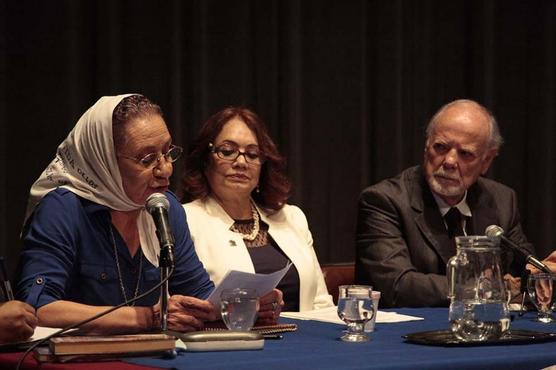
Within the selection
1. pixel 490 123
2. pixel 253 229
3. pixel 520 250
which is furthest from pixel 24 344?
pixel 490 123

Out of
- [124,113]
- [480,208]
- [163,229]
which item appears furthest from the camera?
[480,208]

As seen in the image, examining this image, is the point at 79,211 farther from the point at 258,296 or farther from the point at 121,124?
the point at 258,296

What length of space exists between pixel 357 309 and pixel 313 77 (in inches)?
116

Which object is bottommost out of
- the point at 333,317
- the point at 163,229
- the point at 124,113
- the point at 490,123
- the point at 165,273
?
the point at 333,317

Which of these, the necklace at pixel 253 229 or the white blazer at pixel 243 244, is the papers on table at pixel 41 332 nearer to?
the white blazer at pixel 243 244

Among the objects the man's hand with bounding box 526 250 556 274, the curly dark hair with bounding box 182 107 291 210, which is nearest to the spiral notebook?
the man's hand with bounding box 526 250 556 274

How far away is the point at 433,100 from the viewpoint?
604cm

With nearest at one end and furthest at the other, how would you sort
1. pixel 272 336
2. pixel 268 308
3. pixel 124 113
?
pixel 272 336 < pixel 268 308 < pixel 124 113

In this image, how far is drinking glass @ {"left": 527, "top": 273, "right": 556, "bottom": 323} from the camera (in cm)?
332

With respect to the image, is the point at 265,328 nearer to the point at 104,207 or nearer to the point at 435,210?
the point at 104,207

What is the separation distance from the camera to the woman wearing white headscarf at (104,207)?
314 centimetres

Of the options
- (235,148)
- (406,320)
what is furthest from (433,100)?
(406,320)

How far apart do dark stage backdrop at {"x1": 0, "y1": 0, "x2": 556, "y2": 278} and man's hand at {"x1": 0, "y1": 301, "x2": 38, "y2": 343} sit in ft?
7.21

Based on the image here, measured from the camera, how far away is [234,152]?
4316 mm
